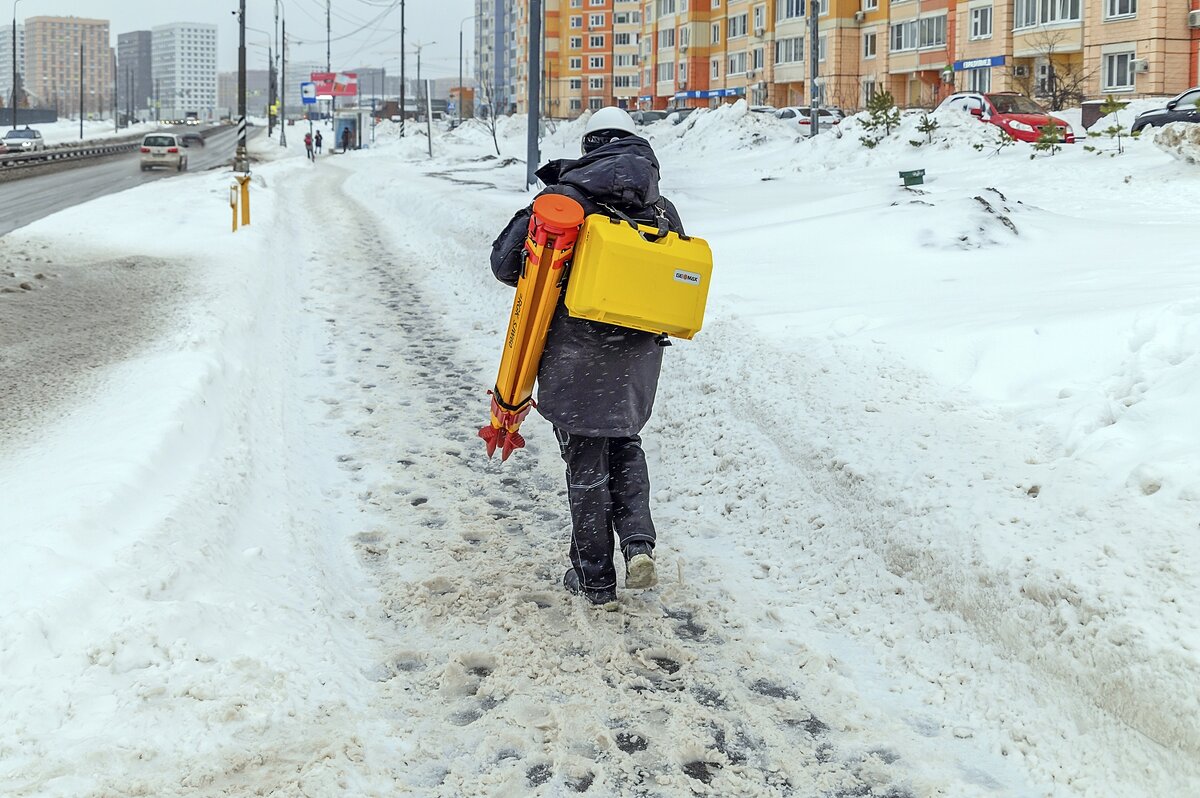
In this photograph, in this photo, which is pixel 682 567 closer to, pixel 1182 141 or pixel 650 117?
pixel 1182 141

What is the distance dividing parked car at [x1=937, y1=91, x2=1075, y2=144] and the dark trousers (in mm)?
22027

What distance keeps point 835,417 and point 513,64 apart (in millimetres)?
153146

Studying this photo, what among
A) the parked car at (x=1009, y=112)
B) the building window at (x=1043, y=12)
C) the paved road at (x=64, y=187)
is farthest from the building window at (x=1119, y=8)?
the paved road at (x=64, y=187)

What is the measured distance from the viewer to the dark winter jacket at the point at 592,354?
429cm

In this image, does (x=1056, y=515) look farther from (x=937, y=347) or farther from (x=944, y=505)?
(x=937, y=347)

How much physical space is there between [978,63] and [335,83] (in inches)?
2248

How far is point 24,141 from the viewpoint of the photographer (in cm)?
5909

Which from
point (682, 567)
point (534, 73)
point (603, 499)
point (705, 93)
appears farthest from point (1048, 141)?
point (705, 93)

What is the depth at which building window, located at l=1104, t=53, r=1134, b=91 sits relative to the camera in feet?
135

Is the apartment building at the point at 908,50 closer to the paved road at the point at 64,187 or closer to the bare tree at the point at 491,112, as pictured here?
the bare tree at the point at 491,112

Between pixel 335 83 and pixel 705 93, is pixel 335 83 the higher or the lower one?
the higher one

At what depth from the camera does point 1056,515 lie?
4.43 meters

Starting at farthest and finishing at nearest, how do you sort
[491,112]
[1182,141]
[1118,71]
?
[491,112]
[1118,71]
[1182,141]

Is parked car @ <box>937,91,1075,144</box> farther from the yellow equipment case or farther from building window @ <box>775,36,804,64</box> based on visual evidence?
building window @ <box>775,36,804,64</box>
